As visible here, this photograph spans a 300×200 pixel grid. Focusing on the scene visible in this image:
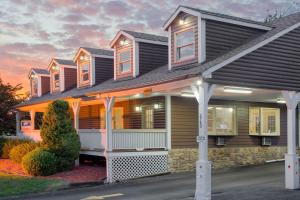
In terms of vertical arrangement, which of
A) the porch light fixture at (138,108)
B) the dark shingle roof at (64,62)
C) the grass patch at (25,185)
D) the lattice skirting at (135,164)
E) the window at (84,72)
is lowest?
the grass patch at (25,185)

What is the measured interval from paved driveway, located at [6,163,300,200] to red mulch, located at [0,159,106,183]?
1.35 metres

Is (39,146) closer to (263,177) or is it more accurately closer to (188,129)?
(188,129)

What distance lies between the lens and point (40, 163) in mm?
19438

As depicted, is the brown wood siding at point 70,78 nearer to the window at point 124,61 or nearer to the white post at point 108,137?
the window at point 124,61

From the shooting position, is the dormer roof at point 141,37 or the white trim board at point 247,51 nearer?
the white trim board at point 247,51

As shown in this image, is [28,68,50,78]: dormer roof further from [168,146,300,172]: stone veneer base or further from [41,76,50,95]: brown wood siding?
[168,146,300,172]: stone veneer base

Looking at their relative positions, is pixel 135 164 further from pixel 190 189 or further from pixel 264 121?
pixel 264 121

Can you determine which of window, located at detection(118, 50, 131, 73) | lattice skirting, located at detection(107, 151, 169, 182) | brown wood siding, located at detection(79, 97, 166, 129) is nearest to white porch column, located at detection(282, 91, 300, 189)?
lattice skirting, located at detection(107, 151, 169, 182)

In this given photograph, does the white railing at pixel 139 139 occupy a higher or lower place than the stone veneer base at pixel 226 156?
higher

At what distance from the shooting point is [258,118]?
2420 cm

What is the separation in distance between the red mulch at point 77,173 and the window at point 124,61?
207 inches

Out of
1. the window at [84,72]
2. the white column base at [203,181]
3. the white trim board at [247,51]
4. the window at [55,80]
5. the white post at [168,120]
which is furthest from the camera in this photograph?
the window at [55,80]

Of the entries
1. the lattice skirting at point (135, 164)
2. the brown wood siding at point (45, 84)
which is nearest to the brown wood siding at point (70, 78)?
the brown wood siding at point (45, 84)

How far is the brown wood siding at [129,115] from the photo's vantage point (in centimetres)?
2148
